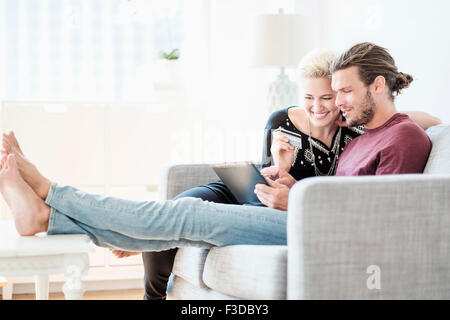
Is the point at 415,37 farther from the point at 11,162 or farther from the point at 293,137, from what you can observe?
the point at 11,162

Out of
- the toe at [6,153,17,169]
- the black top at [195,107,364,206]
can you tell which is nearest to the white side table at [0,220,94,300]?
the toe at [6,153,17,169]

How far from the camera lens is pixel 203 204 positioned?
1.94 meters

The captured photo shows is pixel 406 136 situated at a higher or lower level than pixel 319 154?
higher

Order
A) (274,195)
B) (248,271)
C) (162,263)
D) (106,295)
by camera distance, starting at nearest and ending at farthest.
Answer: (248,271), (274,195), (162,263), (106,295)

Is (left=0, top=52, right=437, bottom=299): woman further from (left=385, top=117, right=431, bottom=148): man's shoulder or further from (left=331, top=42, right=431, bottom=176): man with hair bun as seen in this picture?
(left=385, top=117, right=431, bottom=148): man's shoulder

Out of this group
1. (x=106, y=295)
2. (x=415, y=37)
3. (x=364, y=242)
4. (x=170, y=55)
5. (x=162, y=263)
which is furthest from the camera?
(x=170, y=55)

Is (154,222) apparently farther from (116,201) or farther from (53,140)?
(53,140)

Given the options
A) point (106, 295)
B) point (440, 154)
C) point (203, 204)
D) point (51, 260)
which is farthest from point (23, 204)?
point (106, 295)

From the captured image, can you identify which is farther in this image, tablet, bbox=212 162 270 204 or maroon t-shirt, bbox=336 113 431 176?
tablet, bbox=212 162 270 204

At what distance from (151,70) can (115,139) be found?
0.58 m

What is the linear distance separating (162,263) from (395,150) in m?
0.92

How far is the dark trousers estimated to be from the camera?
229 cm

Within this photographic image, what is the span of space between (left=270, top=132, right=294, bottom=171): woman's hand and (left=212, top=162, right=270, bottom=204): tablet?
0.20 meters

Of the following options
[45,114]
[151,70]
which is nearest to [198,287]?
[45,114]
